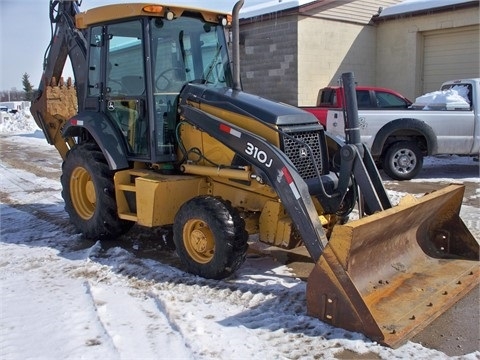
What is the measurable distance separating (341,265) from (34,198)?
263 inches

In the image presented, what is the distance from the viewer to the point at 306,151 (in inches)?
197

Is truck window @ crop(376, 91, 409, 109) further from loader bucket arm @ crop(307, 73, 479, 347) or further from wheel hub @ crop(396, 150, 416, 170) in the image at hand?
loader bucket arm @ crop(307, 73, 479, 347)

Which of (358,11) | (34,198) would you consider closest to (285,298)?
(34,198)

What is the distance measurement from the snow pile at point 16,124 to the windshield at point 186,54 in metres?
22.6

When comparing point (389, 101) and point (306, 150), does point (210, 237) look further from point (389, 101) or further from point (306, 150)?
point (389, 101)

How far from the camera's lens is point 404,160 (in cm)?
1053

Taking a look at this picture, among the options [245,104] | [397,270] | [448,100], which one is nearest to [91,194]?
[245,104]

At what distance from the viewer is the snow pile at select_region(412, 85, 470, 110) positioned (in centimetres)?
1054

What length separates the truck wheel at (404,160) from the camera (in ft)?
34.5

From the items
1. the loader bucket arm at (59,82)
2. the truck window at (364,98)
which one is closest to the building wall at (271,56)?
the truck window at (364,98)

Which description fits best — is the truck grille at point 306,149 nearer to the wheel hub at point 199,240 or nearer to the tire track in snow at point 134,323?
the wheel hub at point 199,240

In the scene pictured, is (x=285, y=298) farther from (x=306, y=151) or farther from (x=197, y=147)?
(x=197, y=147)

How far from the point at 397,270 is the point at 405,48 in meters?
13.9

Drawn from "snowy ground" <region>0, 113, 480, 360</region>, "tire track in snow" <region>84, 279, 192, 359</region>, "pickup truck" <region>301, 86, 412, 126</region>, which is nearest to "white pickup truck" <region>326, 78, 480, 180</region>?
"pickup truck" <region>301, 86, 412, 126</region>
